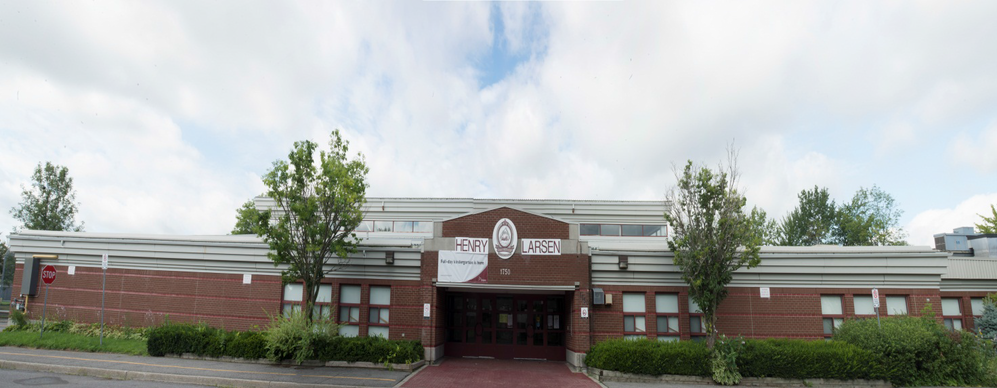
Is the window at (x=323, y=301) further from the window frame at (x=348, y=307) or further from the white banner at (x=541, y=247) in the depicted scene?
the white banner at (x=541, y=247)

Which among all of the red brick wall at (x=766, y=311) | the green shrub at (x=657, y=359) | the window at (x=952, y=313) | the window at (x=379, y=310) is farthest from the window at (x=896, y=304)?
the window at (x=379, y=310)

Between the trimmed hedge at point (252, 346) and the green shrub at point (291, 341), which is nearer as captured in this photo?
the green shrub at point (291, 341)

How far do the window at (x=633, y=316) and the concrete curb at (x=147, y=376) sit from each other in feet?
31.5

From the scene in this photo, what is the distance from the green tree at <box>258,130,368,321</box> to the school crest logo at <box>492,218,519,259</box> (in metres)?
4.62

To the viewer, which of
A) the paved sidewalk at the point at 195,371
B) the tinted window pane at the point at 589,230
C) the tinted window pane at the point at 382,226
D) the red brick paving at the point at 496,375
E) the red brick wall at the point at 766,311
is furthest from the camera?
the tinted window pane at the point at 382,226

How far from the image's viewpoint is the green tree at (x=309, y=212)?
16.5m

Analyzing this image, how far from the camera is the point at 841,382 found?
1537 cm

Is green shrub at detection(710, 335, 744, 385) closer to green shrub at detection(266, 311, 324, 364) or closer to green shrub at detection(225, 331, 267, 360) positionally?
green shrub at detection(266, 311, 324, 364)

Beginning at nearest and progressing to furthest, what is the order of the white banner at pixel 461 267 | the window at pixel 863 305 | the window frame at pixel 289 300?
the white banner at pixel 461 267
the window at pixel 863 305
the window frame at pixel 289 300

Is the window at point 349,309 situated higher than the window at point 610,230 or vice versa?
the window at point 610,230

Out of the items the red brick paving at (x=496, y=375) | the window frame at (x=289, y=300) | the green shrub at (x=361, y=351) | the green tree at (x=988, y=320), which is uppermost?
the window frame at (x=289, y=300)

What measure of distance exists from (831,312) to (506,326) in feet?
38.0

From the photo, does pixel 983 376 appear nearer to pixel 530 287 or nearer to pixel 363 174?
pixel 530 287

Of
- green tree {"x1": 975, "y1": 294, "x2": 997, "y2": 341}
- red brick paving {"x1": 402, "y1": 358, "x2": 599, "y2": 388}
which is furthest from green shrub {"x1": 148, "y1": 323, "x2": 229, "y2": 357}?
green tree {"x1": 975, "y1": 294, "x2": 997, "y2": 341}
